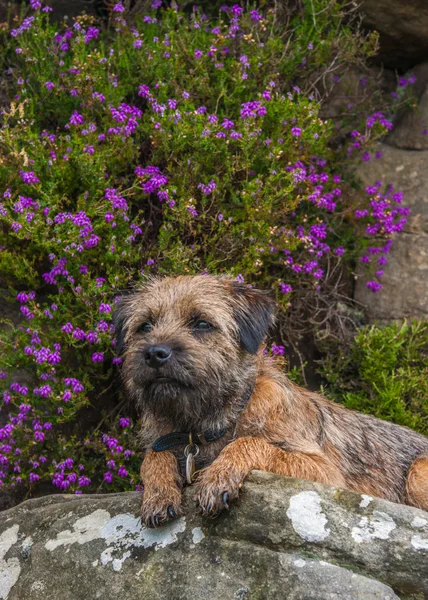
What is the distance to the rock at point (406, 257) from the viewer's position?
6.29 meters

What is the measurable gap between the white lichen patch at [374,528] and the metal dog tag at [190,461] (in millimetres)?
908

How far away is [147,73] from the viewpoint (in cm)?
555

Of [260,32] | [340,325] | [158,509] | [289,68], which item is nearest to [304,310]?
[340,325]

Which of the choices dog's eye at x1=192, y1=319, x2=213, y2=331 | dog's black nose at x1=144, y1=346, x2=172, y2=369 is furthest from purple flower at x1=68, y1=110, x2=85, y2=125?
dog's black nose at x1=144, y1=346, x2=172, y2=369

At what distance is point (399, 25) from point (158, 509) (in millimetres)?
5196

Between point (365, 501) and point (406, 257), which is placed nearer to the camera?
point (365, 501)

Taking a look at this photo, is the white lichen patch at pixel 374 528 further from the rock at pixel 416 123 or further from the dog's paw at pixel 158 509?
the rock at pixel 416 123

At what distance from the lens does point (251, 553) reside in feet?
9.88

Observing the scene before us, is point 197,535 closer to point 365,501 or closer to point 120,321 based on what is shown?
point 365,501

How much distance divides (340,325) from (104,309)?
233 centimetres

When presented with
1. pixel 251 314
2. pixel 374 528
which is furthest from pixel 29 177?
pixel 374 528

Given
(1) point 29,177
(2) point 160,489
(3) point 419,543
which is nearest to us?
(3) point 419,543

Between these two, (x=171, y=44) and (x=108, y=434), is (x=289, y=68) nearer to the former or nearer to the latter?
(x=171, y=44)

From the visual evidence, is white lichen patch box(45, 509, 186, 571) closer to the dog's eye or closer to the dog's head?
the dog's head
